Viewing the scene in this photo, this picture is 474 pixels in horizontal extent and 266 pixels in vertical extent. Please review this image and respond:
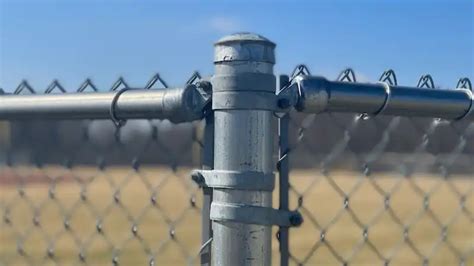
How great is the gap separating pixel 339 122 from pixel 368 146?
170 mm

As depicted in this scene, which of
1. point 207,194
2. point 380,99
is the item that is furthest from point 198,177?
point 380,99

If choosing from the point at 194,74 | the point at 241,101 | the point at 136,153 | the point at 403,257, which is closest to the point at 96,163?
the point at 136,153

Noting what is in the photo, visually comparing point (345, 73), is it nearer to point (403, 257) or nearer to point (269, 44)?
point (269, 44)

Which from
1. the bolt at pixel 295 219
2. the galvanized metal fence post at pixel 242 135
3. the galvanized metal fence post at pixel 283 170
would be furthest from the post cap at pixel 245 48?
the bolt at pixel 295 219

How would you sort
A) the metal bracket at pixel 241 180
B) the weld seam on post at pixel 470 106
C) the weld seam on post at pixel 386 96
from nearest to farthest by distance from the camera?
the metal bracket at pixel 241 180
the weld seam on post at pixel 386 96
the weld seam on post at pixel 470 106

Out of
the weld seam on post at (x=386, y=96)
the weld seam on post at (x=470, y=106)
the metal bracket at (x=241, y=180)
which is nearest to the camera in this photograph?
the metal bracket at (x=241, y=180)

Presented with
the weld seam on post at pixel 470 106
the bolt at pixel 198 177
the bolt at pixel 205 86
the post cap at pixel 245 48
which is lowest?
the bolt at pixel 198 177

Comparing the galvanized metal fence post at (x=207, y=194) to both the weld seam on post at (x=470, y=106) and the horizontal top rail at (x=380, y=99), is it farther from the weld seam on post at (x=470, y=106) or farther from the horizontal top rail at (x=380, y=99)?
the weld seam on post at (x=470, y=106)

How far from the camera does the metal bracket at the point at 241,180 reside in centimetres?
99

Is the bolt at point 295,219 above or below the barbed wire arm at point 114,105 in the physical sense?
below

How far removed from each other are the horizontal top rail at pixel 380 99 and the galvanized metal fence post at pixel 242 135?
2.4 inches

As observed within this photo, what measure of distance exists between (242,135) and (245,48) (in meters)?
0.12

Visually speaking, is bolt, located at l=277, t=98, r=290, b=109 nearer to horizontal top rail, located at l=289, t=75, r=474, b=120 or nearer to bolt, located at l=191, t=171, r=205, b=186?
horizontal top rail, located at l=289, t=75, r=474, b=120

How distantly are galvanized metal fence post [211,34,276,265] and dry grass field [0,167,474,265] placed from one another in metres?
0.12
